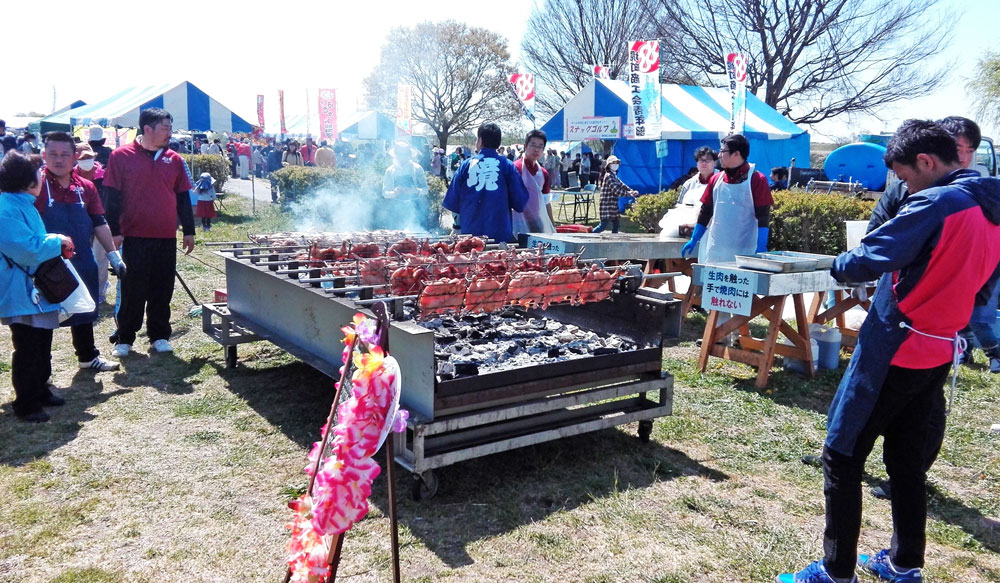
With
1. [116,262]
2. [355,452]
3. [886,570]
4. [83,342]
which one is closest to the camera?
[355,452]

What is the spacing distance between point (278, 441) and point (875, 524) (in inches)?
138

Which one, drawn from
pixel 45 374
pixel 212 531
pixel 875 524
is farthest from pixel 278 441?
pixel 875 524

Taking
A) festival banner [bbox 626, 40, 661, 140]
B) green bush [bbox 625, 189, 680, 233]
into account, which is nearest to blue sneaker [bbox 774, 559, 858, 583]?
green bush [bbox 625, 189, 680, 233]

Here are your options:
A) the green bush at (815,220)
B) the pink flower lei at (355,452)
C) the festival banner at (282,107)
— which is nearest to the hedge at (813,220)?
the green bush at (815,220)

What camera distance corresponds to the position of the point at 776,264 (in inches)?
220

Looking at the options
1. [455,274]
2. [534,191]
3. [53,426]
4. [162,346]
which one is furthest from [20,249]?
[534,191]

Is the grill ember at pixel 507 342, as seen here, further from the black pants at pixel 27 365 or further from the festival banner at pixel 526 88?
the festival banner at pixel 526 88

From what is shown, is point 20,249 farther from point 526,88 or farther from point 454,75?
point 454,75

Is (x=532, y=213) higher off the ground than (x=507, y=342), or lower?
higher

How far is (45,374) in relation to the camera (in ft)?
16.9

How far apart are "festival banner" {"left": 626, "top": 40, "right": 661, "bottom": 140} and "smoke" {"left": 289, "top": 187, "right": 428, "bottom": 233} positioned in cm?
554

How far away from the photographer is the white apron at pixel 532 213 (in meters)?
7.75

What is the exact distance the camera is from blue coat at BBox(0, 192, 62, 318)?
4719 mm

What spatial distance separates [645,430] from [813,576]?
1757mm
